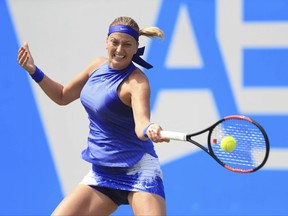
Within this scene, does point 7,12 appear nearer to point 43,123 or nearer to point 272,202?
point 43,123

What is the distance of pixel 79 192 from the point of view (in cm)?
447

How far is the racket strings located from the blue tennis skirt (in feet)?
1.12

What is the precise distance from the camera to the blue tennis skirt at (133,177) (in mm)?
4426

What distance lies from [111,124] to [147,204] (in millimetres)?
480

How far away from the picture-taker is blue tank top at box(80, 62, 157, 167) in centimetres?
442

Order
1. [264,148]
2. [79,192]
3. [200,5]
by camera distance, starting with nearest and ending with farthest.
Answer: [264,148], [79,192], [200,5]

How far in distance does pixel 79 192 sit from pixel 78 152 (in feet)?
5.93

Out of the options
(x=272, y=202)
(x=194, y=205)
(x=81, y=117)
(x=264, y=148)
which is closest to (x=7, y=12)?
(x=81, y=117)

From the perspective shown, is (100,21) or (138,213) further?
(100,21)

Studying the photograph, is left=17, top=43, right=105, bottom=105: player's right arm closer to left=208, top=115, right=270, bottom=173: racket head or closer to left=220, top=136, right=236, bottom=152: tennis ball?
left=208, top=115, right=270, bottom=173: racket head

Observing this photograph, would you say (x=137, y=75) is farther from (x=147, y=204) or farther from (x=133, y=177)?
(x=147, y=204)

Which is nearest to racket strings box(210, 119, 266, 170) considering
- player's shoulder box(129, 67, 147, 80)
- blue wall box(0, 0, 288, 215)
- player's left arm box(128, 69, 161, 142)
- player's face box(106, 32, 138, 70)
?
player's left arm box(128, 69, 161, 142)

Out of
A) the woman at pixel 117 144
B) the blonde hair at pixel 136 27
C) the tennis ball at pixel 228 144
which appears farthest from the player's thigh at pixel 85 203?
the blonde hair at pixel 136 27

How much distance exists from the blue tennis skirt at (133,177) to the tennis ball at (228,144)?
463 millimetres
